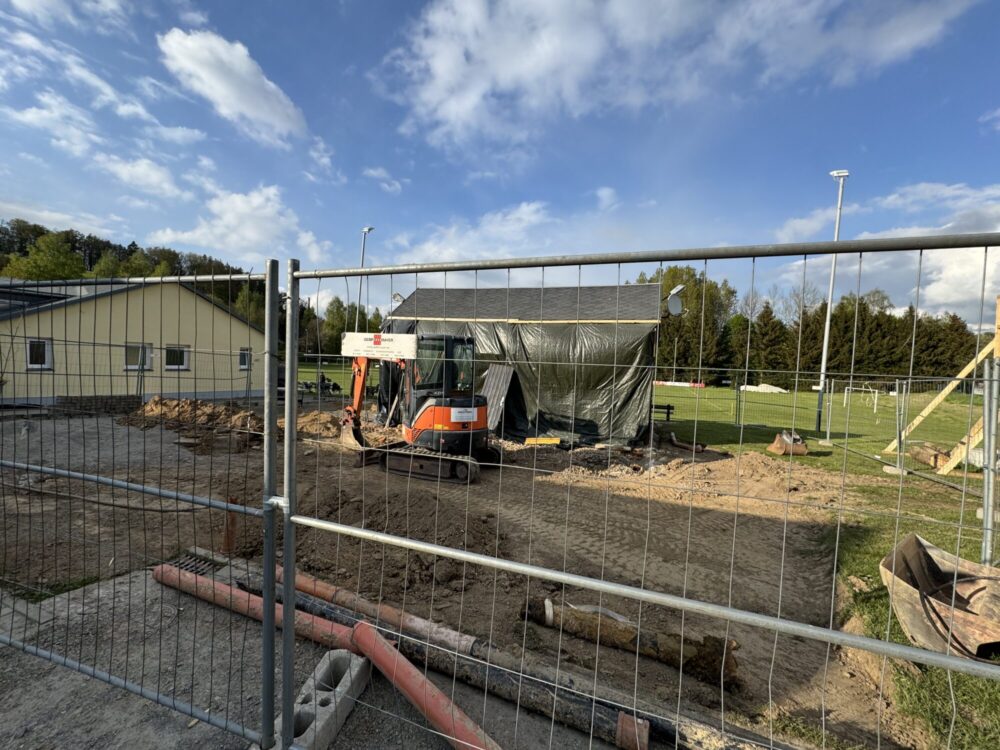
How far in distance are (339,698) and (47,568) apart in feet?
12.6

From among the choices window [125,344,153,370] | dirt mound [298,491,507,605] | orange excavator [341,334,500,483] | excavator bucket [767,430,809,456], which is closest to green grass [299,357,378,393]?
window [125,344,153,370]

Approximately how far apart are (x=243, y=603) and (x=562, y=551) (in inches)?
148

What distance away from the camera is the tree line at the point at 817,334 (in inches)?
67.6

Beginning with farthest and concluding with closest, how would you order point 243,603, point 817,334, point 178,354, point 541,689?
point 178,354 → point 243,603 → point 541,689 → point 817,334

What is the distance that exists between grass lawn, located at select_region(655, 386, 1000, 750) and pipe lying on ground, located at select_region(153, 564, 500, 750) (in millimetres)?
1838

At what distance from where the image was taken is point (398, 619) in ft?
10.4

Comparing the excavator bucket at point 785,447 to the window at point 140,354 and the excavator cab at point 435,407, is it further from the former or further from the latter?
the window at point 140,354

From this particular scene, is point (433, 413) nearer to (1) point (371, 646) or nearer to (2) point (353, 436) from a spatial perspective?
(2) point (353, 436)

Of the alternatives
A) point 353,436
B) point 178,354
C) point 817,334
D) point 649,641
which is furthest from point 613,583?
point 353,436

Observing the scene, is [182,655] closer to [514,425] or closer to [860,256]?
[860,256]

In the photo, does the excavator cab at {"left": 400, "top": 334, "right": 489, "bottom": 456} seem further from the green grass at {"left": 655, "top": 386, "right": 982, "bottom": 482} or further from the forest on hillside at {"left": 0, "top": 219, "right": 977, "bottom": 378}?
the forest on hillside at {"left": 0, "top": 219, "right": 977, "bottom": 378}

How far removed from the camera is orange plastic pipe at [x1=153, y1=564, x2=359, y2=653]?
294 centimetres

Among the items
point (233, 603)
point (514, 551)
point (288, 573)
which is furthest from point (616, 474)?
point (288, 573)

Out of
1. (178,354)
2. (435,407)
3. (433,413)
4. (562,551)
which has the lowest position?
(562,551)
